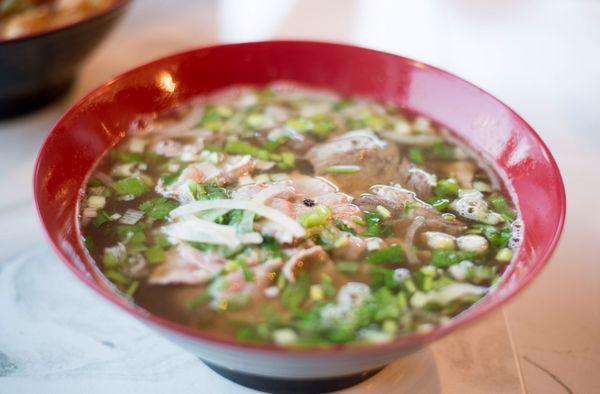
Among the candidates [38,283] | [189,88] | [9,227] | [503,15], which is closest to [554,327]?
[189,88]

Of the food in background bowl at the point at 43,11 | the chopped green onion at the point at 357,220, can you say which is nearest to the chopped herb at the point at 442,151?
the chopped green onion at the point at 357,220

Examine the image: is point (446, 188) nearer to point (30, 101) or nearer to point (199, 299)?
point (199, 299)

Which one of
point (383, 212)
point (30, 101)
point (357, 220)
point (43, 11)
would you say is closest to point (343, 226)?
point (357, 220)

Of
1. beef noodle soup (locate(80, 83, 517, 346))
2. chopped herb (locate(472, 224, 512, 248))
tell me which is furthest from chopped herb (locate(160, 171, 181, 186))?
chopped herb (locate(472, 224, 512, 248))

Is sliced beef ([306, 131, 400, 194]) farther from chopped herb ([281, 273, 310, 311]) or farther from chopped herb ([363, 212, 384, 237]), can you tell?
chopped herb ([281, 273, 310, 311])

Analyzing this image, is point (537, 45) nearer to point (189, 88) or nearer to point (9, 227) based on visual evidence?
point (189, 88)
